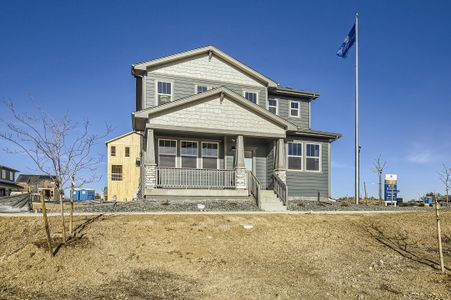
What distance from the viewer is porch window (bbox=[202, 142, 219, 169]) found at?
19422 millimetres

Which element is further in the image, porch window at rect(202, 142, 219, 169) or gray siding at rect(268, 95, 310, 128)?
gray siding at rect(268, 95, 310, 128)

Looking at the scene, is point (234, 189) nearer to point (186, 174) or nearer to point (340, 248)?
point (186, 174)

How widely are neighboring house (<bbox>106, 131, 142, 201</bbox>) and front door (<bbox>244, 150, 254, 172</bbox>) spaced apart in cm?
2137

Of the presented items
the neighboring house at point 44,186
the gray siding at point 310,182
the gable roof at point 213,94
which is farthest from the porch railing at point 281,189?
the neighboring house at point 44,186

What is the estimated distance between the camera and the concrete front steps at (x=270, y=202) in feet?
55.1

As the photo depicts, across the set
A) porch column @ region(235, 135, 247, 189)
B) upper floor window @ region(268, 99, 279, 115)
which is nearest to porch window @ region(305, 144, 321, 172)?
upper floor window @ region(268, 99, 279, 115)

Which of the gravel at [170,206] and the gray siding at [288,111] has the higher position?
the gray siding at [288,111]

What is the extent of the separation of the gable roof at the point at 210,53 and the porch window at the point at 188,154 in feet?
16.0

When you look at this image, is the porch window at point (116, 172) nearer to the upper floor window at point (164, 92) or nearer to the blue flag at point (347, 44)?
the upper floor window at point (164, 92)

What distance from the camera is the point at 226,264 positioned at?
8742mm

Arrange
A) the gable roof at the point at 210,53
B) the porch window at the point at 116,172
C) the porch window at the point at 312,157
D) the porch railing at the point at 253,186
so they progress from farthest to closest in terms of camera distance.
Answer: the porch window at the point at 116,172
the porch window at the point at 312,157
the gable roof at the point at 210,53
the porch railing at the point at 253,186

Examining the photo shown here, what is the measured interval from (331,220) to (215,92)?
8870 millimetres

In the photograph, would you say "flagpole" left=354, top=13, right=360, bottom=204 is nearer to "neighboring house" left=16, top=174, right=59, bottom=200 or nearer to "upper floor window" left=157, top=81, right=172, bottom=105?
"upper floor window" left=157, top=81, right=172, bottom=105

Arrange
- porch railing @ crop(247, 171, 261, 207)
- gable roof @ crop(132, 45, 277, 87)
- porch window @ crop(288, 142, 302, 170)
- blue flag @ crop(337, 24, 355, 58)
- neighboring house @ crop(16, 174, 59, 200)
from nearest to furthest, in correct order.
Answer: neighboring house @ crop(16, 174, 59, 200) < porch railing @ crop(247, 171, 261, 207) < gable roof @ crop(132, 45, 277, 87) < porch window @ crop(288, 142, 302, 170) < blue flag @ crop(337, 24, 355, 58)
